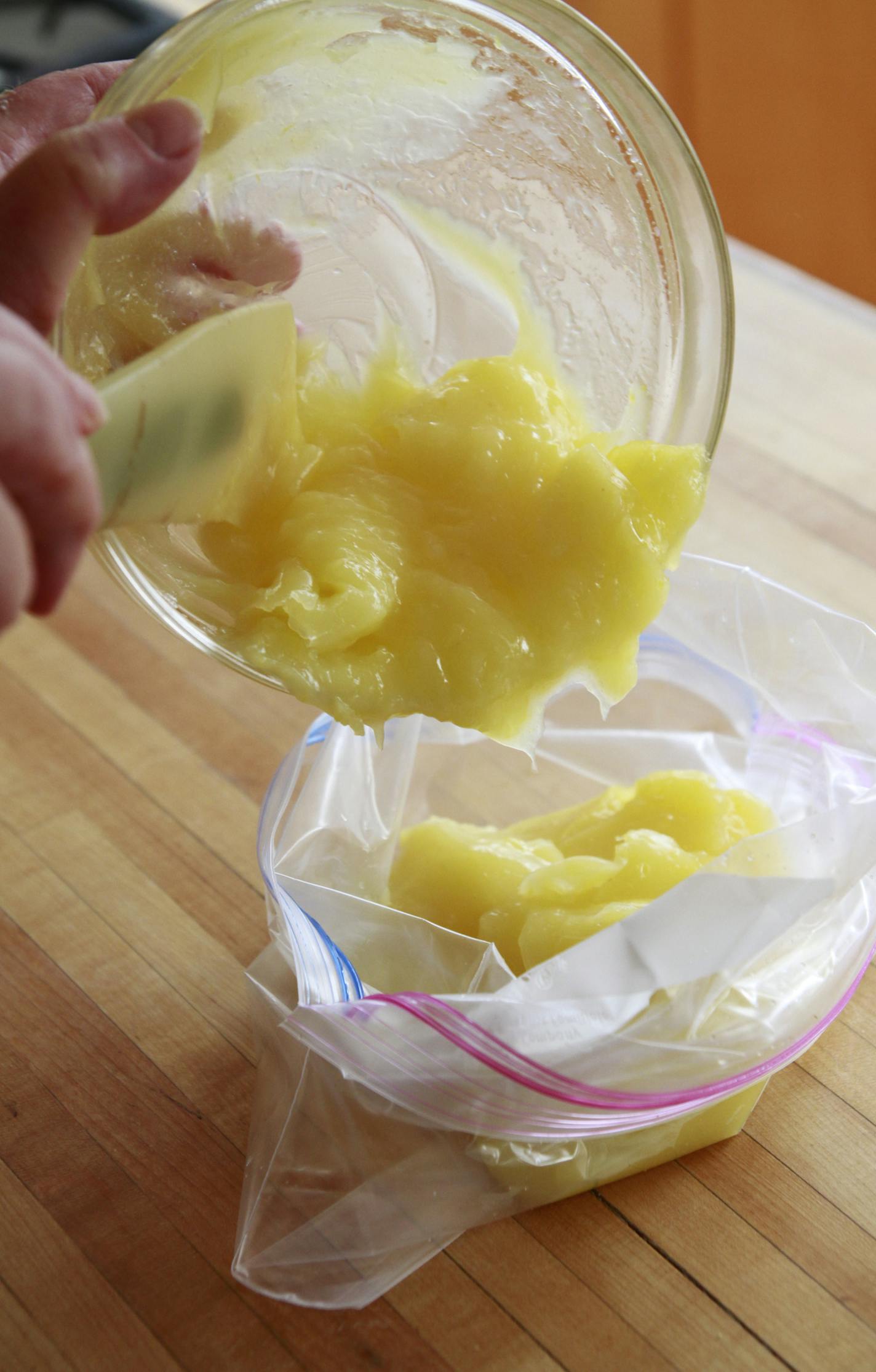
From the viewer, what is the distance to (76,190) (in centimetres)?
45

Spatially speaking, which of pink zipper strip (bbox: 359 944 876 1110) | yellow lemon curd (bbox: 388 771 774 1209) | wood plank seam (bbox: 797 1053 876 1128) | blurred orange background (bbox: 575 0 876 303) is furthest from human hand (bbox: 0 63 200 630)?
blurred orange background (bbox: 575 0 876 303)

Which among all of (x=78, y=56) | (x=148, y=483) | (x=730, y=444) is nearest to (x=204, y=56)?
(x=148, y=483)

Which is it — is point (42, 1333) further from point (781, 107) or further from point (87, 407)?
point (781, 107)

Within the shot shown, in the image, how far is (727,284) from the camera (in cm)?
61

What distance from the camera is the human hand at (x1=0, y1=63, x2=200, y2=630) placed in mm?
365

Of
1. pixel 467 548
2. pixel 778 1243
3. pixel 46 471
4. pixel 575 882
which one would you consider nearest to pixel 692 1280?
pixel 778 1243

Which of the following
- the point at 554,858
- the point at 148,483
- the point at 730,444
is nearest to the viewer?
the point at 148,483

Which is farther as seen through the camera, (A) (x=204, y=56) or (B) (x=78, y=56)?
(B) (x=78, y=56)

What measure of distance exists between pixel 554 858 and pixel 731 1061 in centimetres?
19

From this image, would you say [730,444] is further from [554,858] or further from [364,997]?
[364,997]

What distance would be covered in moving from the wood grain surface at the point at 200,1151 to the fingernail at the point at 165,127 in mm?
437

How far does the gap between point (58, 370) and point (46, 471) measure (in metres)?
0.03

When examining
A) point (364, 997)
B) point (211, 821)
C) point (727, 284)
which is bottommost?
point (211, 821)

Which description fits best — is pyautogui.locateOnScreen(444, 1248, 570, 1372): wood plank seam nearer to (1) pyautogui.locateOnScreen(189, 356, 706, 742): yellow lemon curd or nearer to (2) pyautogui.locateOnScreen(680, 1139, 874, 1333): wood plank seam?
(2) pyautogui.locateOnScreen(680, 1139, 874, 1333): wood plank seam
